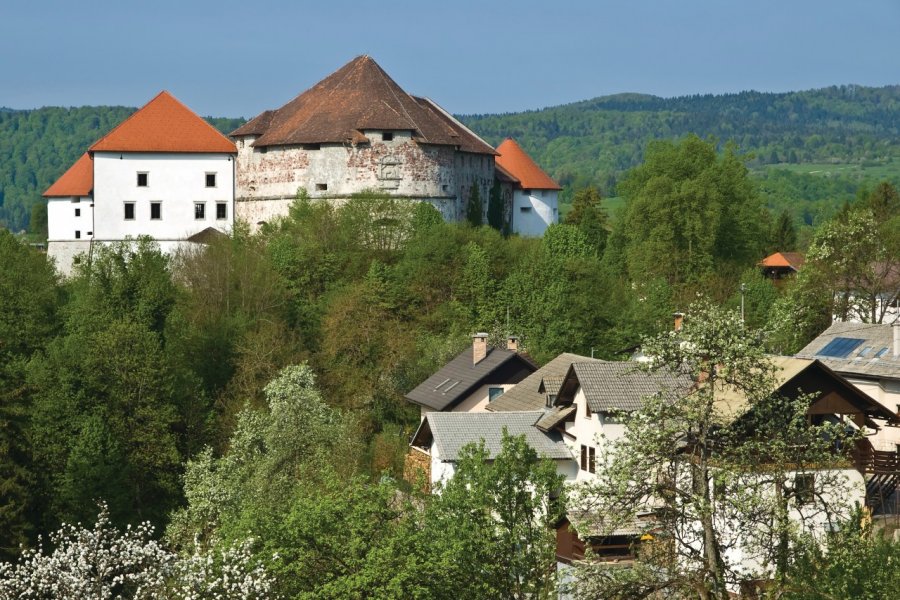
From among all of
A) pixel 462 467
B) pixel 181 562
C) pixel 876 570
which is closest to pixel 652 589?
pixel 876 570

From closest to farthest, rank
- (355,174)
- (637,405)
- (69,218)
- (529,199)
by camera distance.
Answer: (637,405) < (355,174) < (69,218) < (529,199)

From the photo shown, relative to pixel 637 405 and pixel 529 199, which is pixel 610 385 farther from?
pixel 529 199

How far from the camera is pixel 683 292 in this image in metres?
60.3

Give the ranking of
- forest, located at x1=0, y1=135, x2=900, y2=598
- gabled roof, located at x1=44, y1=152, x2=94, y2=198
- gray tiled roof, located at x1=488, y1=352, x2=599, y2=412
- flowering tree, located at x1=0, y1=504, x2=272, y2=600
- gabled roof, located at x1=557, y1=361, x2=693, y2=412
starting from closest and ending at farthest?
1. forest, located at x1=0, y1=135, x2=900, y2=598
2. flowering tree, located at x1=0, y1=504, x2=272, y2=600
3. gabled roof, located at x1=557, y1=361, x2=693, y2=412
4. gray tiled roof, located at x1=488, y1=352, x2=599, y2=412
5. gabled roof, located at x1=44, y1=152, x2=94, y2=198

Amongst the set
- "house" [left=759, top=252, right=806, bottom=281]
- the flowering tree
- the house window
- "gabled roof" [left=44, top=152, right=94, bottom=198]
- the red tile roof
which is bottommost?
the flowering tree

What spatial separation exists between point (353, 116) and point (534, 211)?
47.8 ft

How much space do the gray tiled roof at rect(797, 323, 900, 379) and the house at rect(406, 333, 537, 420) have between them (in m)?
8.55

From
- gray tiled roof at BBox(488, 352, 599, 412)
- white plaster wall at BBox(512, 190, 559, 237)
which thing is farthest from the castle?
gray tiled roof at BBox(488, 352, 599, 412)

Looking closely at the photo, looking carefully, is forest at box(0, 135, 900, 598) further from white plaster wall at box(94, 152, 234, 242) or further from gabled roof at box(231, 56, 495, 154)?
gabled roof at box(231, 56, 495, 154)

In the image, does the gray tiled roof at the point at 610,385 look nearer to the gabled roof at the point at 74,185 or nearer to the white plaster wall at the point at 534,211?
the white plaster wall at the point at 534,211

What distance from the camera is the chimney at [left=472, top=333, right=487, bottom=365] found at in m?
43.4

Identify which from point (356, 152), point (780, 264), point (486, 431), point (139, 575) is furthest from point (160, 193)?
point (139, 575)

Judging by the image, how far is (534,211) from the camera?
75875 millimetres

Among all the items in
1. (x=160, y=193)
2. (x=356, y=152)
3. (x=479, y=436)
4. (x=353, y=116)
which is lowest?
(x=479, y=436)
